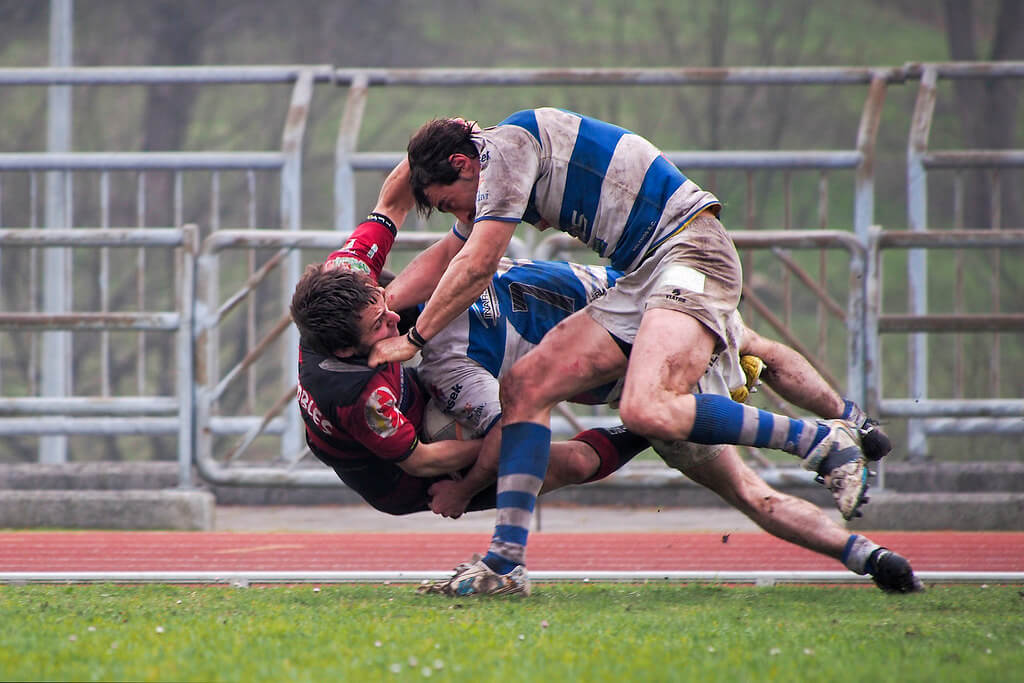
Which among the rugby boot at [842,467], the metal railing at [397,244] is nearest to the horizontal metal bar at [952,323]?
the metal railing at [397,244]

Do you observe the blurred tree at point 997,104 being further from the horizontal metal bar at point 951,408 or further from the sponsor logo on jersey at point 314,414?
the sponsor logo on jersey at point 314,414

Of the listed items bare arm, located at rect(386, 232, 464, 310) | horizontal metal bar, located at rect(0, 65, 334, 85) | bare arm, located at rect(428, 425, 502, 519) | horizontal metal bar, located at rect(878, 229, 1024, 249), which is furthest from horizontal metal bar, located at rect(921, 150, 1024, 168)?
bare arm, located at rect(428, 425, 502, 519)

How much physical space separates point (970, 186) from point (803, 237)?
29.3 ft

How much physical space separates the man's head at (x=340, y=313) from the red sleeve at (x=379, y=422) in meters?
0.14

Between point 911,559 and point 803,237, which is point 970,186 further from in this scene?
point 911,559

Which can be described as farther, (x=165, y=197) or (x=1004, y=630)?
(x=165, y=197)

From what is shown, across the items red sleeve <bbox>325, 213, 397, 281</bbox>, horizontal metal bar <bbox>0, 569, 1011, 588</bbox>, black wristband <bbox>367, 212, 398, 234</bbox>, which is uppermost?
black wristband <bbox>367, 212, 398, 234</bbox>

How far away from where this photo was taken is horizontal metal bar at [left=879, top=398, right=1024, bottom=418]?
6.68 meters

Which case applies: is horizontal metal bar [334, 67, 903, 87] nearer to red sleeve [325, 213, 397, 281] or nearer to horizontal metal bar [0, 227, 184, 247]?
horizontal metal bar [0, 227, 184, 247]

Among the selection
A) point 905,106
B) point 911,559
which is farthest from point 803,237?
point 905,106

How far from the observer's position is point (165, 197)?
33.1ft

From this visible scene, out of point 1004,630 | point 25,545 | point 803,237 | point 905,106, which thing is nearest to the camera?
point 1004,630

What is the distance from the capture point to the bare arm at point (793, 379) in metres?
4.57

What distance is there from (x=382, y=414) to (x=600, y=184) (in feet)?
3.26
